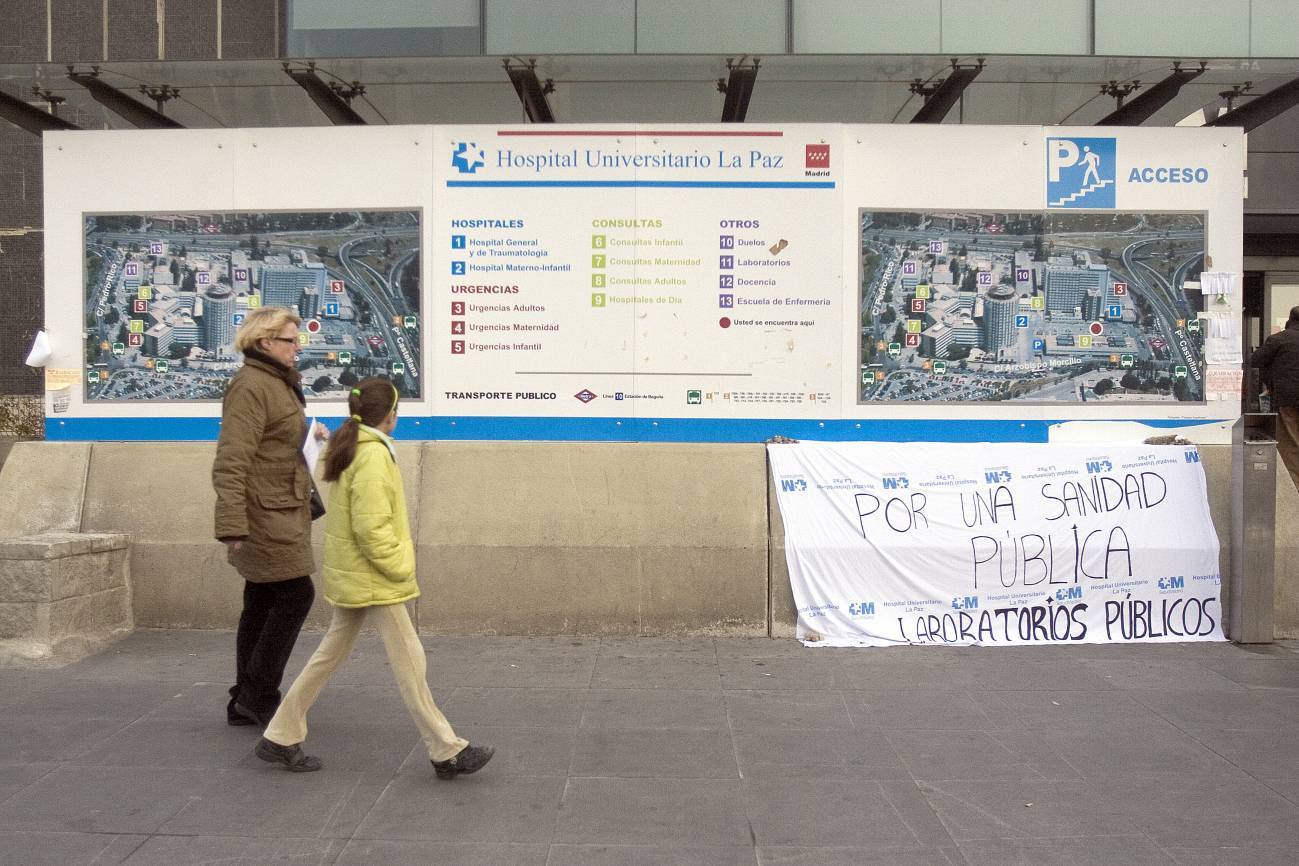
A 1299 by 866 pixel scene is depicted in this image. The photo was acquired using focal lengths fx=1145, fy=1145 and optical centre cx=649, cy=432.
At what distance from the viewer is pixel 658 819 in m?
4.34

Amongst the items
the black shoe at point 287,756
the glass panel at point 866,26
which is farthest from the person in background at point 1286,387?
the black shoe at point 287,756

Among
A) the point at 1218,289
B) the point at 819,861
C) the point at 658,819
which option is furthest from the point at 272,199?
the point at 1218,289

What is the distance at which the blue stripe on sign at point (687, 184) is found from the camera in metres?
7.75

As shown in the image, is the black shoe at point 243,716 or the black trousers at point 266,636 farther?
the black shoe at point 243,716

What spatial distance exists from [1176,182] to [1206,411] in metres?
1.58

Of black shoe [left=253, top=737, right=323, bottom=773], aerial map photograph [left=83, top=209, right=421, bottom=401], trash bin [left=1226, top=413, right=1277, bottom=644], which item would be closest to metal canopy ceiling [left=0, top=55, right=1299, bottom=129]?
aerial map photograph [left=83, top=209, right=421, bottom=401]

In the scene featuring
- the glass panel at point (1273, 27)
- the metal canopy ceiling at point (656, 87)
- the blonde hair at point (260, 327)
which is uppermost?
the glass panel at point (1273, 27)

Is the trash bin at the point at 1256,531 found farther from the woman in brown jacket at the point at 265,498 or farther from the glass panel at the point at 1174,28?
the woman in brown jacket at the point at 265,498

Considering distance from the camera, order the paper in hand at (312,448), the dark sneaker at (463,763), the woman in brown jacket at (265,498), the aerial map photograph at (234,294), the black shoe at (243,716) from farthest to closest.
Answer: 1. the aerial map photograph at (234,294)
2. the black shoe at (243,716)
3. the paper in hand at (312,448)
4. the woman in brown jacket at (265,498)
5. the dark sneaker at (463,763)

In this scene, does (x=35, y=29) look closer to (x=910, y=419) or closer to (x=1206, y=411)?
(x=910, y=419)

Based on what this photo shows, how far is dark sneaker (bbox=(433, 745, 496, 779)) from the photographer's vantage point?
182 inches

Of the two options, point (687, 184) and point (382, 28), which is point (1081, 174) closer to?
point (687, 184)

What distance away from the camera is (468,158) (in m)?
7.80

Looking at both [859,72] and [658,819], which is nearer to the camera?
[658,819]
